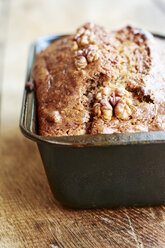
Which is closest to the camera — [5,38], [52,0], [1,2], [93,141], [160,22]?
[93,141]

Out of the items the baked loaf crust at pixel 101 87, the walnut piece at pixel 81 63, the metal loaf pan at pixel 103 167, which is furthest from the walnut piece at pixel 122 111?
the walnut piece at pixel 81 63

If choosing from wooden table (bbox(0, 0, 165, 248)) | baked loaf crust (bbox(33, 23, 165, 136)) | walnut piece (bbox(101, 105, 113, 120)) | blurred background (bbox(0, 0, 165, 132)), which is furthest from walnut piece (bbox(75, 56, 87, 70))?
blurred background (bbox(0, 0, 165, 132))

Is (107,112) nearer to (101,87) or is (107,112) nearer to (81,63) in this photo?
(101,87)

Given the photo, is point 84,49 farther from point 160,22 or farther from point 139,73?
point 160,22

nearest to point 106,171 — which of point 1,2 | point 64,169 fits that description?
point 64,169

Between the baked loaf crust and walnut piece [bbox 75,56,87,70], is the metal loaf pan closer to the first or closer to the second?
the baked loaf crust

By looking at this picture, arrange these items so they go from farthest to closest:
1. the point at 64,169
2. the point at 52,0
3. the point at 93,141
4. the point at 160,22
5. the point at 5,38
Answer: the point at 52,0 < the point at 5,38 < the point at 160,22 < the point at 64,169 < the point at 93,141
